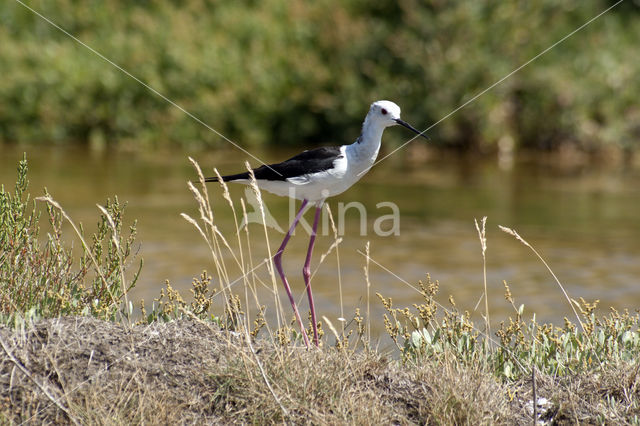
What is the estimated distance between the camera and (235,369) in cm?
390

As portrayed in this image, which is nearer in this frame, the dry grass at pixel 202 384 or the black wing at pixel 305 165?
the dry grass at pixel 202 384

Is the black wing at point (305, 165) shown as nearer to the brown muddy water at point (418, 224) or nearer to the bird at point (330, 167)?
the bird at point (330, 167)

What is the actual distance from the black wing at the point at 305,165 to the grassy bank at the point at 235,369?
91 centimetres

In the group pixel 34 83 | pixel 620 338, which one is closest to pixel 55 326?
pixel 620 338

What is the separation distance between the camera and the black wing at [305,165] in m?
4.97

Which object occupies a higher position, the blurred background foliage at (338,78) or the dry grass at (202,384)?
the blurred background foliage at (338,78)

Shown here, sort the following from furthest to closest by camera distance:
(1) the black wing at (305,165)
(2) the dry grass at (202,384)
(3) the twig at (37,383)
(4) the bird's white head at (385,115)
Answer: (1) the black wing at (305,165), (4) the bird's white head at (385,115), (2) the dry grass at (202,384), (3) the twig at (37,383)

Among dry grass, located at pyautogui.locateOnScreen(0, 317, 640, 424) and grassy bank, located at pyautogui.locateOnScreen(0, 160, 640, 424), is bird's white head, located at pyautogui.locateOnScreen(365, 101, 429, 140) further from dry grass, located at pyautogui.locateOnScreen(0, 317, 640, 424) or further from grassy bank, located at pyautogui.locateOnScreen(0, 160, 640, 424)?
dry grass, located at pyautogui.locateOnScreen(0, 317, 640, 424)

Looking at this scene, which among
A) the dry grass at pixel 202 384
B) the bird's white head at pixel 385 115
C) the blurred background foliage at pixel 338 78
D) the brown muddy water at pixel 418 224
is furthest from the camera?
the blurred background foliage at pixel 338 78

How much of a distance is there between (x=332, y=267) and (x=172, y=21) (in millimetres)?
10395

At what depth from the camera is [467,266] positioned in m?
8.18

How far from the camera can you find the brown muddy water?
730cm

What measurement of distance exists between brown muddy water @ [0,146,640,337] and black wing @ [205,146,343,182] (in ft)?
2.92

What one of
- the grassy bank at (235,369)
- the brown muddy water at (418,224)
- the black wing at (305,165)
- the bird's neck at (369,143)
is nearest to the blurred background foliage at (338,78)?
the brown muddy water at (418,224)
